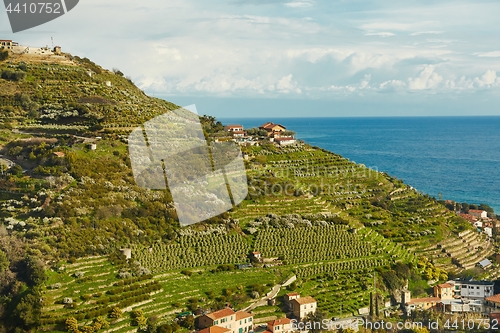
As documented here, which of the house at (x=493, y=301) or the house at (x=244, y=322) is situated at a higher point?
the house at (x=244, y=322)

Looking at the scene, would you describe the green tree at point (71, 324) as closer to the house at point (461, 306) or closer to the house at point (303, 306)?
the house at point (303, 306)

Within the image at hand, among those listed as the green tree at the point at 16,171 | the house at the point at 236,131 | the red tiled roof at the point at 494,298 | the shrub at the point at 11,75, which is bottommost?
the red tiled roof at the point at 494,298

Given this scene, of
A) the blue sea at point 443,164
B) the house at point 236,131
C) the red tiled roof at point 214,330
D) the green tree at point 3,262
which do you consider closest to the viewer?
the red tiled roof at point 214,330

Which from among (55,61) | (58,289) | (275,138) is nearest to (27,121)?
(55,61)

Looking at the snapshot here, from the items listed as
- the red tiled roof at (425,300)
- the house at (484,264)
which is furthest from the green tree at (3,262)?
the house at (484,264)

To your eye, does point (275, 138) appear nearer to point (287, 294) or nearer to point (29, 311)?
point (287, 294)

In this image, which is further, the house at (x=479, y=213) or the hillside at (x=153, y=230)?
the house at (x=479, y=213)
